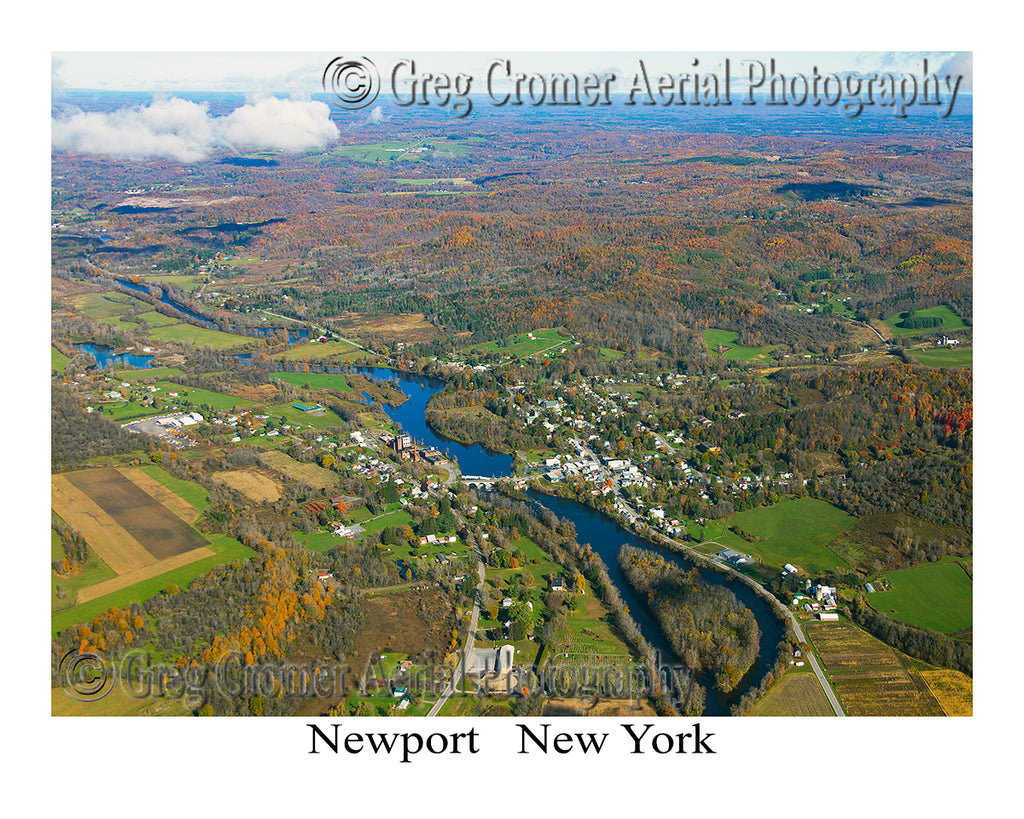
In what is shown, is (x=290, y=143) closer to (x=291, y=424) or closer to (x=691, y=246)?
(x=691, y=246)

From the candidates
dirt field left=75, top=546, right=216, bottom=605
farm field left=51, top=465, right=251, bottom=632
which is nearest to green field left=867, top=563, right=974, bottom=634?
farm field left=51, top=465, right=251, bottom=632

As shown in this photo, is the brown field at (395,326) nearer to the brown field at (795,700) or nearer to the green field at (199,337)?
the green field at (199,337)

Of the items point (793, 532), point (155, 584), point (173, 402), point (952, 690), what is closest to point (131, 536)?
→ point (155, 584)

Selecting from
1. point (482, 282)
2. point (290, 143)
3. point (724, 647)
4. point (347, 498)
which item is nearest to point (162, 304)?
point (482, 282)

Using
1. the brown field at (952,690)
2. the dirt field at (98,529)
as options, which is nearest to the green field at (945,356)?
the brown field at (952,690)

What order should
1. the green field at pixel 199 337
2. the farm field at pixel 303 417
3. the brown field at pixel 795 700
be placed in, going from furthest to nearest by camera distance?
the green field at pixel 199 337 < the farm field at pixel 303 417 < the brown field at pixel 795 700

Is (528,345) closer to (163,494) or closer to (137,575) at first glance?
(163,494)
